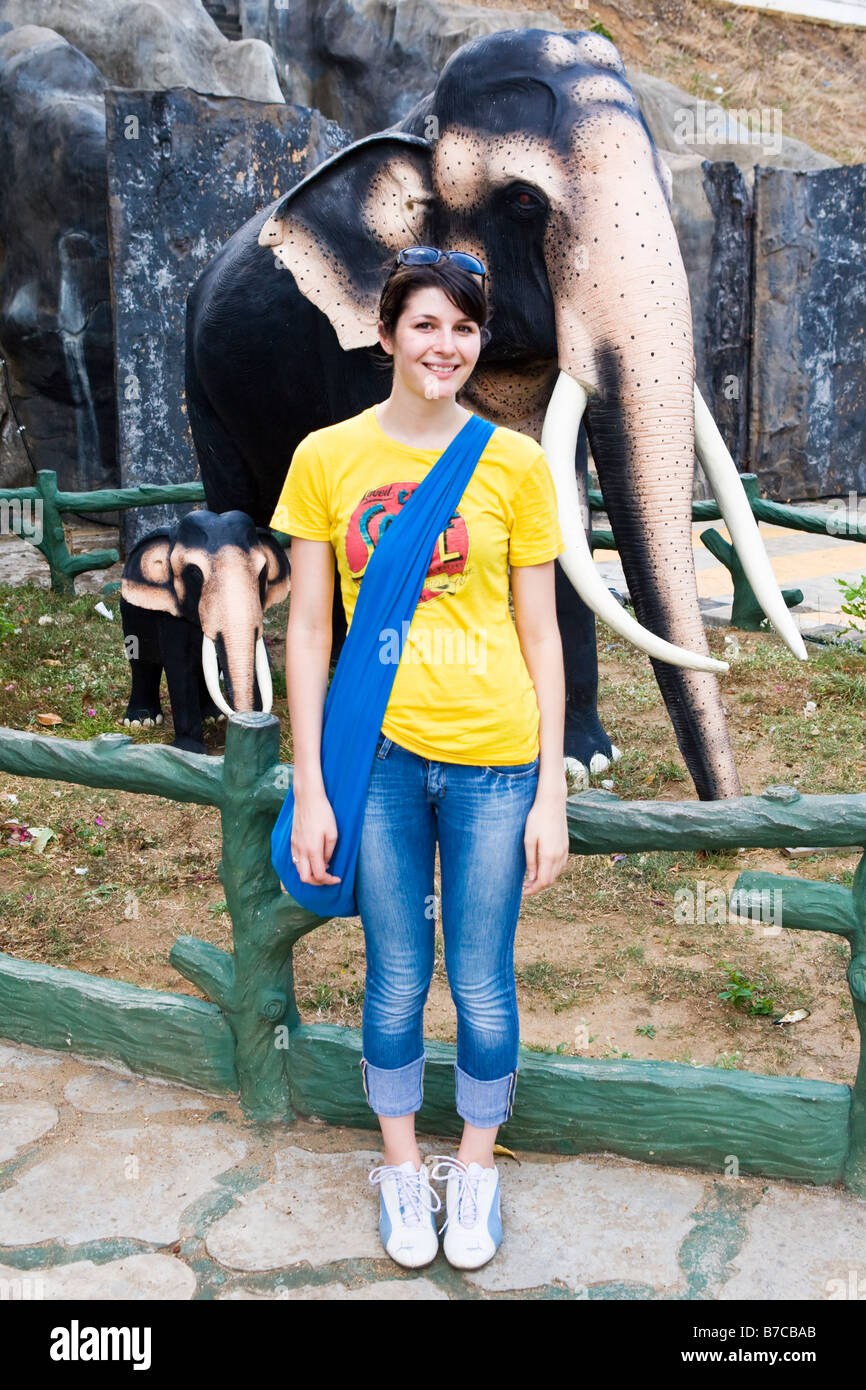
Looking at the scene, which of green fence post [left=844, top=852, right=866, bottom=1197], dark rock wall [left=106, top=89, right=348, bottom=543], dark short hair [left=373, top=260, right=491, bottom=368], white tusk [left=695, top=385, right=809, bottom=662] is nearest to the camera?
dark short hair [left=373, top=260, right=491, bottom=368]

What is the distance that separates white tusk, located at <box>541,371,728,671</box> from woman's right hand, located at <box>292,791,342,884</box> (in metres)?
1.15

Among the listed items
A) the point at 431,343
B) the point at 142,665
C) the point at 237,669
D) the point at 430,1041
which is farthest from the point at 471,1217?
the point at 142,665

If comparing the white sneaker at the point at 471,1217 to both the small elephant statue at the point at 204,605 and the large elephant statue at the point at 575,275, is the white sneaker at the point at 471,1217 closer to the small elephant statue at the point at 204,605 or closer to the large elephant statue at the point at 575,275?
the large elephant statue at the point at 575,275

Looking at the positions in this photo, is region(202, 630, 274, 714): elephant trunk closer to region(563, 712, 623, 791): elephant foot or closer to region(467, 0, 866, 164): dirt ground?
region(563, 712, 623, 791): elephant foot

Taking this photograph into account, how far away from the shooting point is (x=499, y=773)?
1964 millimetres

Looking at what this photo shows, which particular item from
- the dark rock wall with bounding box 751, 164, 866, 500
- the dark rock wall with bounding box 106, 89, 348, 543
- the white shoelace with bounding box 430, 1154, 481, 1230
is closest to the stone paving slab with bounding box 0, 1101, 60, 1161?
the white shoelace with bounding box 430, 1154, 481, 1230

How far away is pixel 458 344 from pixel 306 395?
2.41m

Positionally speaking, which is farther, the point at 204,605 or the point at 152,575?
the point at 152,575

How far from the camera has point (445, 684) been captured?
194 centimetres

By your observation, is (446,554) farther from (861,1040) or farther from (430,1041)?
(861,1040)

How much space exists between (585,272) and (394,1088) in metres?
2.12

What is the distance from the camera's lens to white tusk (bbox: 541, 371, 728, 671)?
9.98 feet

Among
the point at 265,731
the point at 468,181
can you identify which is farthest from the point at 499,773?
the point at 468,181
